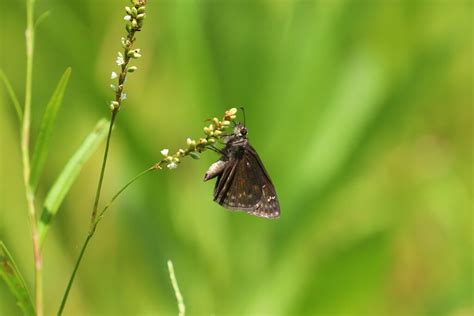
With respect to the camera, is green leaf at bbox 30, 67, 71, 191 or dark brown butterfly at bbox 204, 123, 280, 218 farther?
dark brown butterfly at bbox 204, 123, 280, 218

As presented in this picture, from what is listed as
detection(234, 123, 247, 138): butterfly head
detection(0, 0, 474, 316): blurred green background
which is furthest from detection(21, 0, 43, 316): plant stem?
detection(0, 0, 474, 316): blurred green background

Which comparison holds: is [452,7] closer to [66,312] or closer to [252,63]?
[252,63]

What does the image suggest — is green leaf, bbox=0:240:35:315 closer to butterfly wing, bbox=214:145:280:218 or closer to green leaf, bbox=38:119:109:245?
green leaf, bbox=38:119:109:245

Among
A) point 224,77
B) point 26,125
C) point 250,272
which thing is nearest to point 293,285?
point 250,272

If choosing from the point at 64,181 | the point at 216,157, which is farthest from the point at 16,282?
the point at 216,157

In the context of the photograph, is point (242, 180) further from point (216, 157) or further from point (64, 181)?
point (216, 157)
